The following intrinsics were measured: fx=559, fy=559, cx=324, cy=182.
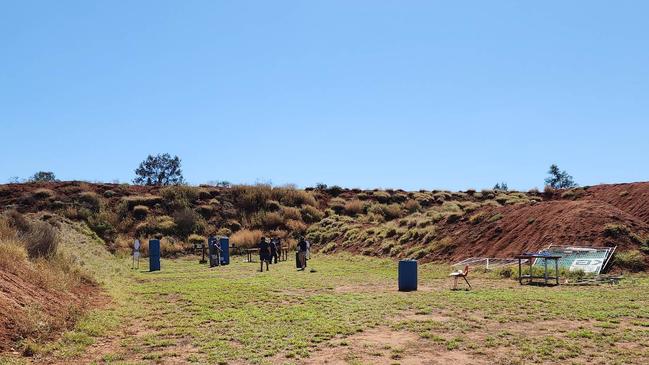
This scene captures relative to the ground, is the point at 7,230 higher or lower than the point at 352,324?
higher

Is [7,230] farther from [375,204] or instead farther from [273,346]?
[375,204]

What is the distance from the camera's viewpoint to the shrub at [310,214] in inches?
1907

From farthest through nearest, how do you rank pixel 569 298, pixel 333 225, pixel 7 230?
1. pixel 333 225
2. pixel 7 230
3. pixel 569 298

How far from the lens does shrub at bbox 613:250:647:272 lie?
19.8 m

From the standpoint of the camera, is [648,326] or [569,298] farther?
[569,298]

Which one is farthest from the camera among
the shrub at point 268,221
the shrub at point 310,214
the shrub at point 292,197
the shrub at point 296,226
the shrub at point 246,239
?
the shrub at point 292,197

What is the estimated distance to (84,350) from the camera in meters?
9.55

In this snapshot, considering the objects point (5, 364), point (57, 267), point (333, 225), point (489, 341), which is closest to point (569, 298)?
point (489, 341)

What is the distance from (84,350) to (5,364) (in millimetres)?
1507

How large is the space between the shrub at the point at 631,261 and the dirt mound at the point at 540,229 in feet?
2.69

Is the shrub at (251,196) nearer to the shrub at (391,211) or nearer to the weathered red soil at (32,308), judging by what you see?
the shrub at (391,211)

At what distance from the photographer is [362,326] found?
1128 centimetres

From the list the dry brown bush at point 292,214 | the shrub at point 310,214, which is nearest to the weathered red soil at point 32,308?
the dry brown bush at point 292,214

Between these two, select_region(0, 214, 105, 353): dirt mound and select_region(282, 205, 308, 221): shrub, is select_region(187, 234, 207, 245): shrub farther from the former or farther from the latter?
select_region(0, 214, 105, 353): dirt mound
